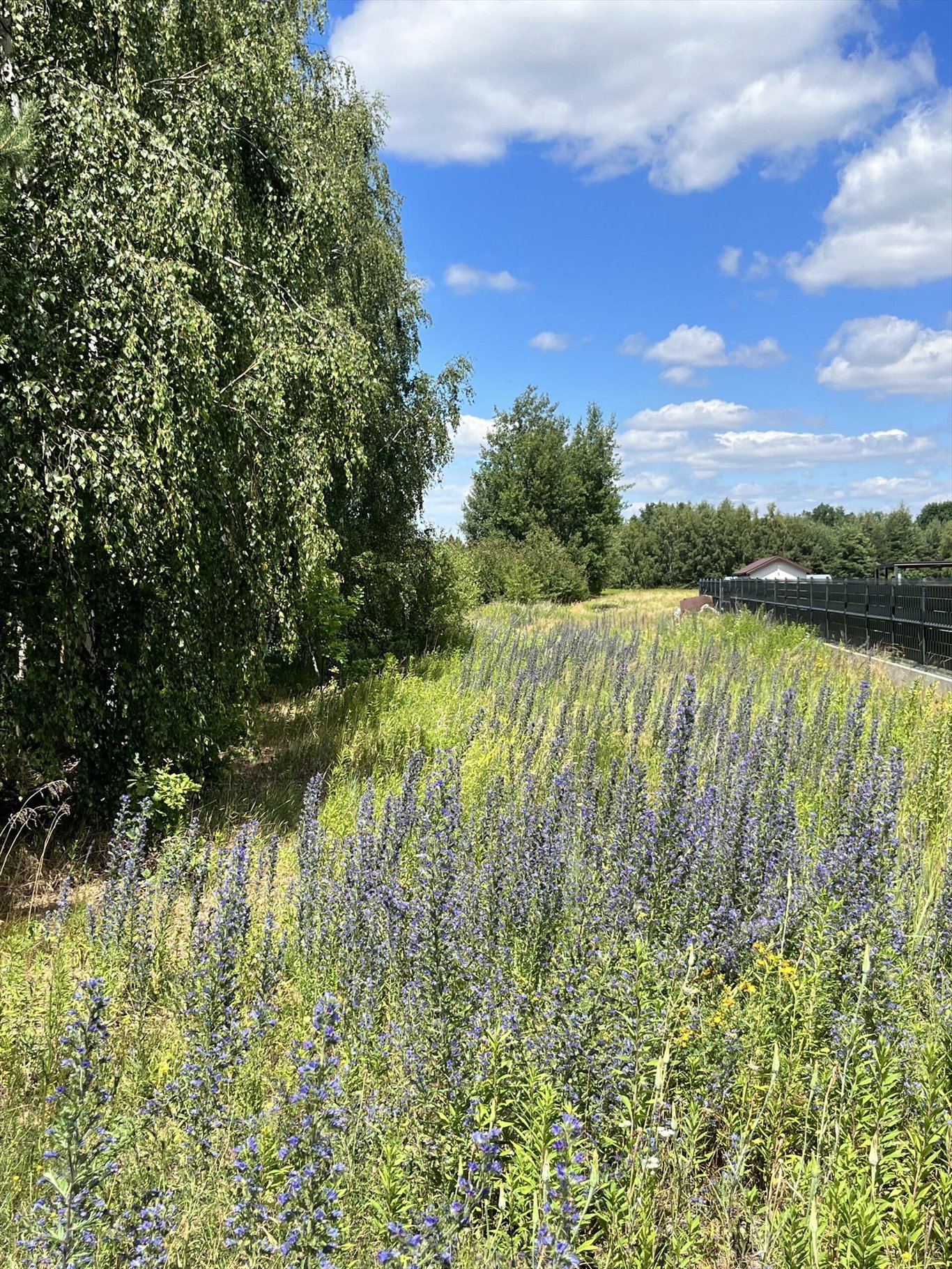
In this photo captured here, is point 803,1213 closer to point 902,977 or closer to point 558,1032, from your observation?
point 558,1032

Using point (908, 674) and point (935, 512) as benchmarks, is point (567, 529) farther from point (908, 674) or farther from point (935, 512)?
point (935, 512)

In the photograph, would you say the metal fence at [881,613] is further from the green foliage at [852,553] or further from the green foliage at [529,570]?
the green foliage at [852,553]

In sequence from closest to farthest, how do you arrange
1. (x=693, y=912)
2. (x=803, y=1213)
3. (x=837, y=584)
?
(x=803, y=1213) < (x=693, y=912) < (x=837, y=584)

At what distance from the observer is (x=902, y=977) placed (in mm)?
3037

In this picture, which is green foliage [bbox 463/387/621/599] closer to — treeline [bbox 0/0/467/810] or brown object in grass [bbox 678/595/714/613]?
brown object in grass [bbox 678/595/714/613]

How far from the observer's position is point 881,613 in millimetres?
16016

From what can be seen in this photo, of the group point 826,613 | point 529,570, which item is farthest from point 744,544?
point 826,613

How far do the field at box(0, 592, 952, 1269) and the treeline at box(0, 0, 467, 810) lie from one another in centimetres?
160

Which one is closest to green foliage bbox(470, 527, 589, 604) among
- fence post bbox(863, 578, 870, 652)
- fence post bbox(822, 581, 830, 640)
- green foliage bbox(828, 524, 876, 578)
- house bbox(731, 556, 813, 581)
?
fence post bbox(822, 581, 830, 640)

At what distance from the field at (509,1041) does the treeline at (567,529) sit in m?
15.1

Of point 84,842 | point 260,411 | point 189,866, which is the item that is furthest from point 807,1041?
point 260,411

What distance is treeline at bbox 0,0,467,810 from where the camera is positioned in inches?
218

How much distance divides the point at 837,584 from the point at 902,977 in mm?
18055

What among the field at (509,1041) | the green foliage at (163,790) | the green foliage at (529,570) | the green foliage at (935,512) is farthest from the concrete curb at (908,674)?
the green foliage at (935,512)
